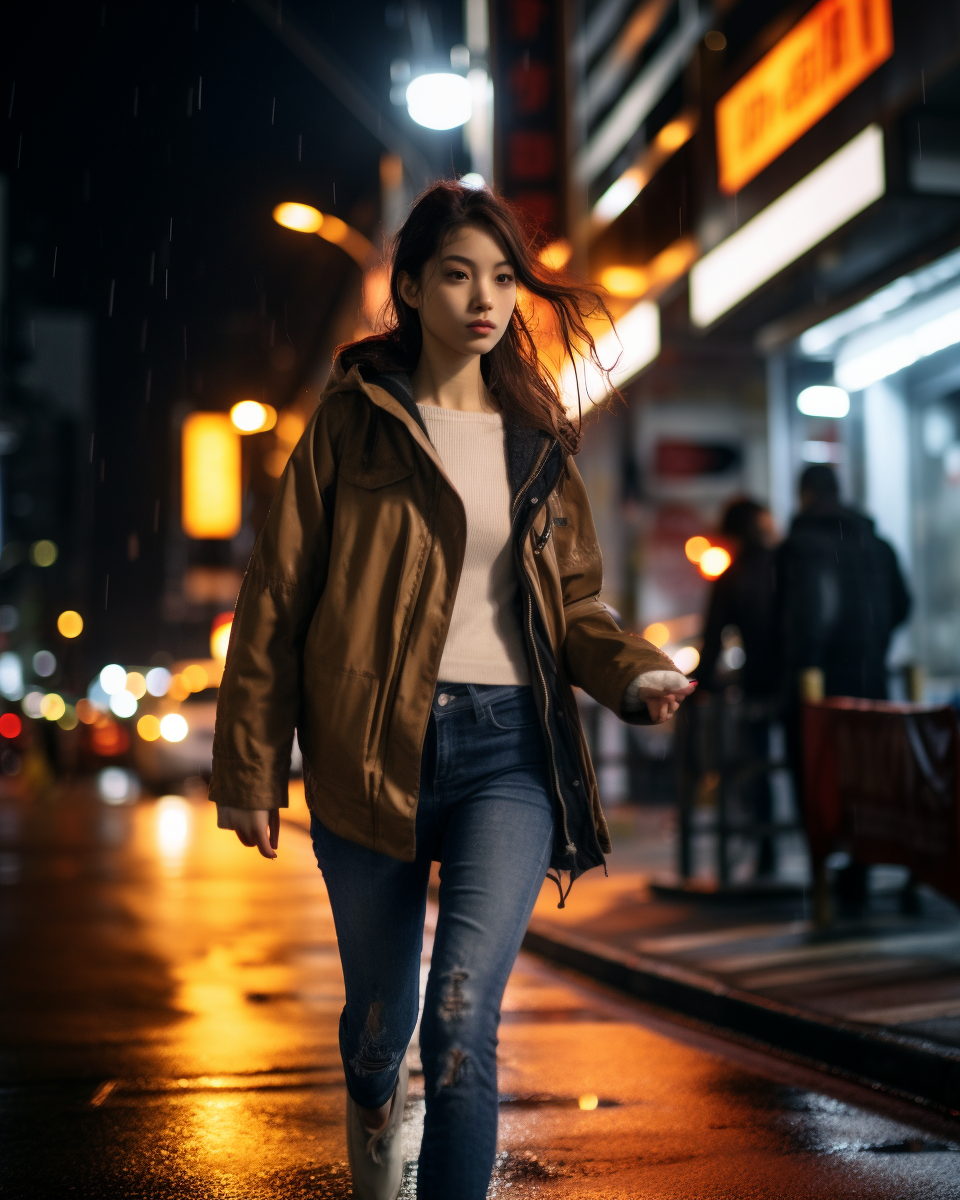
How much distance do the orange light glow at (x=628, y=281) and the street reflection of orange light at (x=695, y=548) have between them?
3054 mm

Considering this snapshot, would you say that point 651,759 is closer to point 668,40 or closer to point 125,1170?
point 668,40

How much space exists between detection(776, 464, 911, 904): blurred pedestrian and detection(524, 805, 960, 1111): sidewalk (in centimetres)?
75

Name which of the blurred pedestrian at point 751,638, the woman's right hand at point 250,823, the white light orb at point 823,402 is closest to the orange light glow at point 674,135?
the white light orb at point 823,402

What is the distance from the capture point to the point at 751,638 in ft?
29.1

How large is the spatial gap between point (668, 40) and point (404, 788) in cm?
1606

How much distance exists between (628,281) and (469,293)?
1485 centimetres

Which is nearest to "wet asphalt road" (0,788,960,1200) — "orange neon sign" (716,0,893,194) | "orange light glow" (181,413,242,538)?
"orange neon sign" (716,0,893,194)

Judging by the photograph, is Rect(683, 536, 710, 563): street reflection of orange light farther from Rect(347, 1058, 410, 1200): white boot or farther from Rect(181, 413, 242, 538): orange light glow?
Rect(181, 413, 242, 538): orange light glow

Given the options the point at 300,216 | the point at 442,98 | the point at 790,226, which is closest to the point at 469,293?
the point at 790,226

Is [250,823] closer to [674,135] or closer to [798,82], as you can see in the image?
[798,82]

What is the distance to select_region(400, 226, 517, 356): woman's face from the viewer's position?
122 inches

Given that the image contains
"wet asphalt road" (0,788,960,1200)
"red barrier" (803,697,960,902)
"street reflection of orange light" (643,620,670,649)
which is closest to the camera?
"wet asphalt road" (0,788,960,1200)

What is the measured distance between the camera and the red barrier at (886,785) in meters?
6.11

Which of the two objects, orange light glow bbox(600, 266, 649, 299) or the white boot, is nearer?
the white boot
